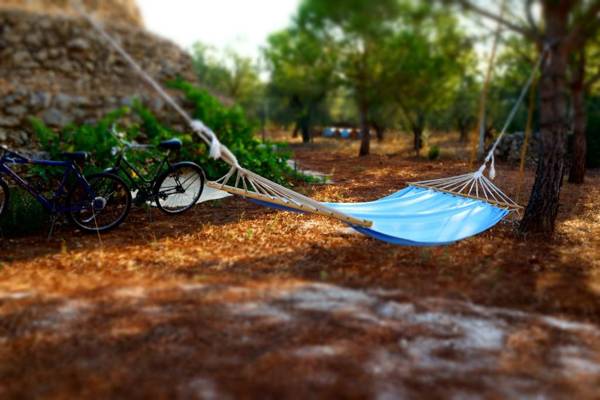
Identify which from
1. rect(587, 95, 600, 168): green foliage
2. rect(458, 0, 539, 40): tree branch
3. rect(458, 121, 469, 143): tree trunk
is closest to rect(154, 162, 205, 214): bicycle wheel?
rect(458, 0, 539, 40): tree branch

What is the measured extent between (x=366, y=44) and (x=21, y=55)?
7.88 metres

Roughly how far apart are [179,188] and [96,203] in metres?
0.91

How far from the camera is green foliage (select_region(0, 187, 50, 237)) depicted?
386cm

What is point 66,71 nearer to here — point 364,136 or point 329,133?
point 364,136

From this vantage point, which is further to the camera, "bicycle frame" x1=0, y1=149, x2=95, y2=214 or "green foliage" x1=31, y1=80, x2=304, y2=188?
"green foliage" x1=31, y1=80, x2=304, y2=188

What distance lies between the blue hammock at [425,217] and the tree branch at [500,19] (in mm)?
1462

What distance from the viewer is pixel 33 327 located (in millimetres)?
2279

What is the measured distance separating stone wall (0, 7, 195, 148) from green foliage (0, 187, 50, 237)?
501 centimetres

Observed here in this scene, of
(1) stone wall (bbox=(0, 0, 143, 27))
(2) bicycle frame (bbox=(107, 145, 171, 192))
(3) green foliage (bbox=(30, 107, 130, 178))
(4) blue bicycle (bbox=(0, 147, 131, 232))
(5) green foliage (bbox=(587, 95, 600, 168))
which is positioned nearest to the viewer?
(4) blue bicycle (bbox=(0, 147, 131, 232))

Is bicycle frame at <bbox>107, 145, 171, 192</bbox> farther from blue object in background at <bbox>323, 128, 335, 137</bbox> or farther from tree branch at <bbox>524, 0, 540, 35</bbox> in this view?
blue object in background at <bbox>323, 128, 335, 137</bbox>

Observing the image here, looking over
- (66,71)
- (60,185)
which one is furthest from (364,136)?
(60,185)

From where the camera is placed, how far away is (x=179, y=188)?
4.64m

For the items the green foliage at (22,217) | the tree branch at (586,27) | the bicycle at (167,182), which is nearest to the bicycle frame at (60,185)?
the green foliage at (22,217)

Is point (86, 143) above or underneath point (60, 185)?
above
